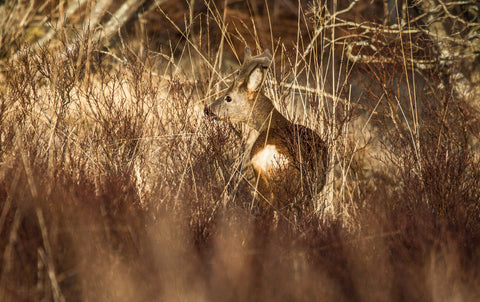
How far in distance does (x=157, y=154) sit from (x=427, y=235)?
269 cm

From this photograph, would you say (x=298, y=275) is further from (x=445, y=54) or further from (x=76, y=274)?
(x=445, y=54)

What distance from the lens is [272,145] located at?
4.09 meters

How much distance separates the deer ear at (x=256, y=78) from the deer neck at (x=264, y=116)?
0.24 feet

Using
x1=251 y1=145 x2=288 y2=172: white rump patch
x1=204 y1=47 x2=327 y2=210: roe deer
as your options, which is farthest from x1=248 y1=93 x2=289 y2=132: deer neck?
x1=251 y1=145 x2=288 y2=172: white rump patch

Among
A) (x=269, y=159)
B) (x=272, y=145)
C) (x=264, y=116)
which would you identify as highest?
(x=264, y=116)

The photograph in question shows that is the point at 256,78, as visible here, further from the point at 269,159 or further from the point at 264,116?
the point at 269,159

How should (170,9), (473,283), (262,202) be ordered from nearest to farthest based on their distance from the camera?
(473,283) → (262,202) → (170,9)

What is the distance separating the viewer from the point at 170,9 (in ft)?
30.7

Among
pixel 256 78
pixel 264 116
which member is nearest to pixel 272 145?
pixel 264 116

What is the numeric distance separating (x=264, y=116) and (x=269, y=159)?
428mm

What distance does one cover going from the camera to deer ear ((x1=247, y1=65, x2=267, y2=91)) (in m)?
4.29

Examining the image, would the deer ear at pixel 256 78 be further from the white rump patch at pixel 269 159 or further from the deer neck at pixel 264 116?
the white rump patch at pixel 269 159

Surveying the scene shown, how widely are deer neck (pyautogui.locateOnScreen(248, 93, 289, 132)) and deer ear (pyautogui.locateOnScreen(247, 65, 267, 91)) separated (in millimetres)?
74

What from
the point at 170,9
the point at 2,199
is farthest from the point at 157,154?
the point at 170,9
